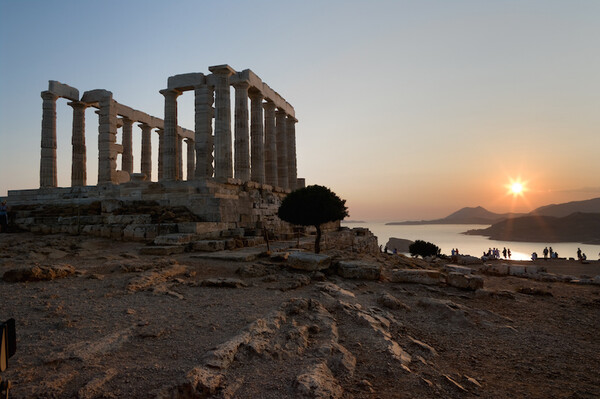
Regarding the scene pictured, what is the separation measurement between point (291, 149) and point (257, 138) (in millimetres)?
5599

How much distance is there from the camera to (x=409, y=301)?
26.7 ft

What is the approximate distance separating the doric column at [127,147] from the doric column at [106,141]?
370 centimetres

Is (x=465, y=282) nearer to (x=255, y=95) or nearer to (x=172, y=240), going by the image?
(x=172, y=240)

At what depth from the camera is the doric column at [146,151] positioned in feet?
97.3

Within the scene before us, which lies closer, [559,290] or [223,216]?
[559,290]

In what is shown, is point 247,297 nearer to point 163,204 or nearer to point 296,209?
point 296,209

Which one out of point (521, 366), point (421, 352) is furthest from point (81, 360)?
point (521, 366)

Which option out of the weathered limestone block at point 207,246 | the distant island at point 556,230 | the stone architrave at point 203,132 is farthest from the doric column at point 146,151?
the distant island at point 556,230

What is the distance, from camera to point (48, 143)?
24.4 meters

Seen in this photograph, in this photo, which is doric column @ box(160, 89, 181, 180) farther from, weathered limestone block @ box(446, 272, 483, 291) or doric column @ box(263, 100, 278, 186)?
weathered limestone block @ box(446, 272, 483, 291)

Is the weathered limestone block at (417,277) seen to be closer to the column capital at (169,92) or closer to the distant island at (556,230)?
the column capital at (169,92)

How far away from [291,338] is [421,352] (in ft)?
6.75

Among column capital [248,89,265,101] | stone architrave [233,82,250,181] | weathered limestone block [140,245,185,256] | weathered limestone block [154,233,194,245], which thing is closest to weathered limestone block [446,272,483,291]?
weathered limestone block [140,245,185,256]

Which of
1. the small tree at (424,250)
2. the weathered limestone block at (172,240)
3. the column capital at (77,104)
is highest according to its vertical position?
the column capital at (77,104)
